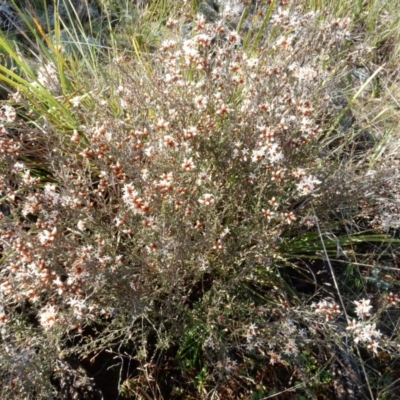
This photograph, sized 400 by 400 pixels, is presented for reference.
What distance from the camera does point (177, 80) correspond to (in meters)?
1.82

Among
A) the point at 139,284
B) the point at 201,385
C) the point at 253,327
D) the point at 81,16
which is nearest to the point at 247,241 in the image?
the point at 253,327

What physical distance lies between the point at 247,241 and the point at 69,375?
93 cm

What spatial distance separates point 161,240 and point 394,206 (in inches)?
42.7

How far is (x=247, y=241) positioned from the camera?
5.93 feet

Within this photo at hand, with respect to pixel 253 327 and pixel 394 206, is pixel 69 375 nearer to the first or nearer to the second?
pixel 253 327

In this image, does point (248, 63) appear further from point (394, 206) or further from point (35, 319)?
point (35, 319)

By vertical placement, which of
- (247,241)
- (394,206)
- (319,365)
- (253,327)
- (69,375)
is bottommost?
(69,375)

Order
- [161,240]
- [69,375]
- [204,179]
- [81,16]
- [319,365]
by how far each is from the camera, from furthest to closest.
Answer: [81,16] < [319,365] < [69,375] < [204,179] < [161,240]

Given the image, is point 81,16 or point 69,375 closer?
point 69,375

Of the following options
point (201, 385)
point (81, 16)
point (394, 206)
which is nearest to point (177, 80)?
point (394, 206)

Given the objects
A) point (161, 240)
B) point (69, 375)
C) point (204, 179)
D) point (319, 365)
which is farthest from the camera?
point (319, 365)

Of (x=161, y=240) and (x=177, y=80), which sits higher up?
(x=177, y=80)

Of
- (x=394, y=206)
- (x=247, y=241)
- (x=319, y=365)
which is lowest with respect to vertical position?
(x=319, y=365)

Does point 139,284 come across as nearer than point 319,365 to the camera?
Yes
